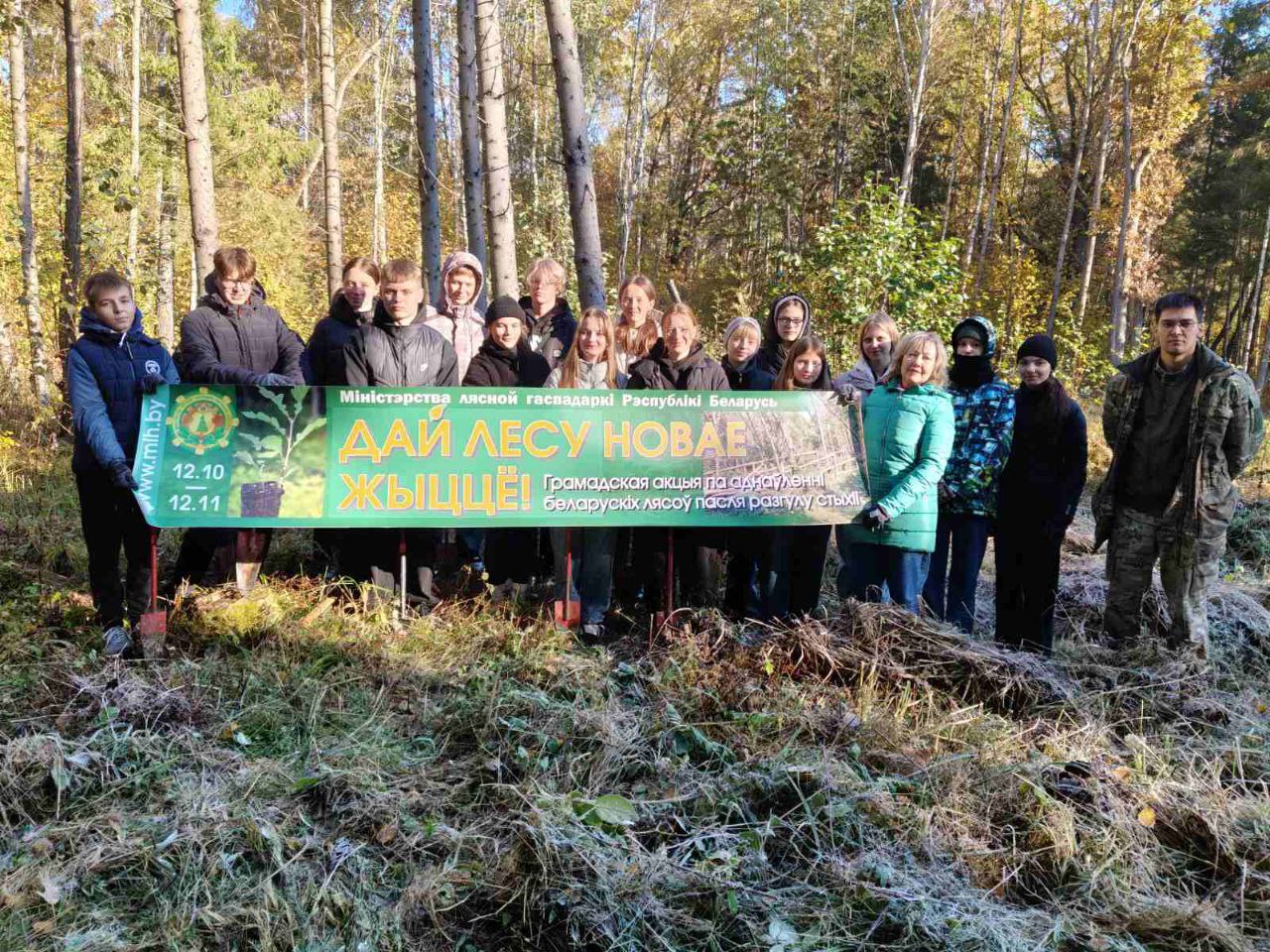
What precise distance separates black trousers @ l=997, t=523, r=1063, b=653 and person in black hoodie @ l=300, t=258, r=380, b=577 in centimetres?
408

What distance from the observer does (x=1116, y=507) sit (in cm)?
446

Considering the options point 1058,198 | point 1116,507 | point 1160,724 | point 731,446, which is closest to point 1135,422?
point 1116,507

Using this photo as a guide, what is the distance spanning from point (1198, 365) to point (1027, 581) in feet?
4.82

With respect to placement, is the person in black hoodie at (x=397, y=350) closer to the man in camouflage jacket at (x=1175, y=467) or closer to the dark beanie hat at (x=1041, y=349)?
the dark beanie hat at (x=1041, y=349)

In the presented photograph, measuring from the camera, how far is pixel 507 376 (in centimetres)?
496

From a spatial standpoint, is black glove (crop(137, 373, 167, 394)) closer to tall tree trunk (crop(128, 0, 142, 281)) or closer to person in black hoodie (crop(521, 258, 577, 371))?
person in black hoodie (crop(521, 258, 577, 371))

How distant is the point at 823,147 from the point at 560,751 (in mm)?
22804

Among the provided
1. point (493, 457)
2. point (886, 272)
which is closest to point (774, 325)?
point (493, 457)

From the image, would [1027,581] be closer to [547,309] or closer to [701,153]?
[547,309]

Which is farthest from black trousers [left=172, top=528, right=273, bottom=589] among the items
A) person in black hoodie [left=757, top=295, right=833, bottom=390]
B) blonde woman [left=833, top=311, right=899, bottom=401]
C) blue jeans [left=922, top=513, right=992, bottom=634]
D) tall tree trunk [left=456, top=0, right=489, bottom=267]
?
tall tree trunk [left=456, top=0, right=489, bottom=267]

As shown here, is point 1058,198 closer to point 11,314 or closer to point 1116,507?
point 1116,507

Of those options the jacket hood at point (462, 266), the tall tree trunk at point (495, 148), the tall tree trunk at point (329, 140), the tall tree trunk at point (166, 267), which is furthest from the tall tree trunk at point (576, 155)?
the tall tree trunk at point (166, 267)

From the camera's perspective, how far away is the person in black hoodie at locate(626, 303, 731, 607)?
15.4 ft

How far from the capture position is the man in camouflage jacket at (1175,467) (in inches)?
159
